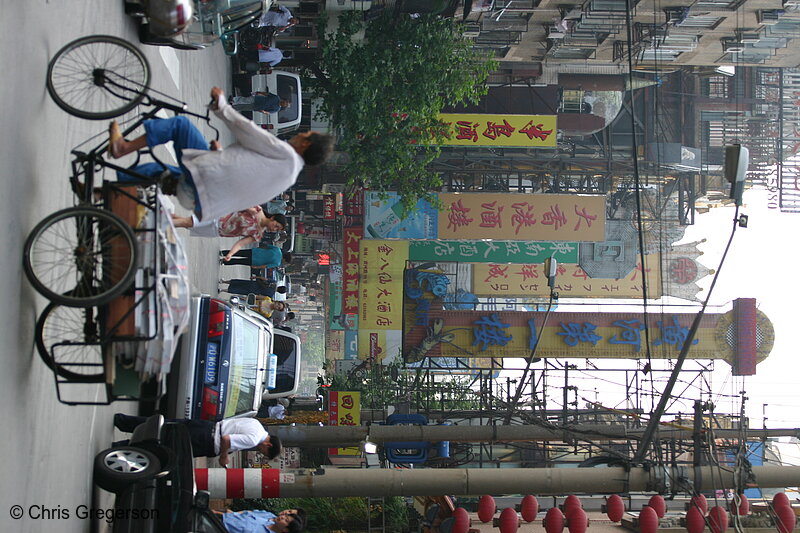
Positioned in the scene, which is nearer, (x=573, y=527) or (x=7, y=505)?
(x=7, y=505)

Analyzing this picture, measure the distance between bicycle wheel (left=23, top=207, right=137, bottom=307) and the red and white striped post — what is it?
13.3 feet

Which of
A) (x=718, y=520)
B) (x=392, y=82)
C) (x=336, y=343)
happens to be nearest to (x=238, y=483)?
(x=718, y=520)

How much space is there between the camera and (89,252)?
6.13 metres

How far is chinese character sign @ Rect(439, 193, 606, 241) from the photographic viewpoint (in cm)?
2830

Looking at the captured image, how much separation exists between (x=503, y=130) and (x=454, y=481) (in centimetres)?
1915

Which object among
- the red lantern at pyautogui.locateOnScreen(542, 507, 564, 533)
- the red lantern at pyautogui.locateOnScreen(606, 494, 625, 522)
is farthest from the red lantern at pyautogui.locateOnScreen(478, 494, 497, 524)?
the red lantern at pyautogui.locateOnScreen(606, 494, 625, 522)

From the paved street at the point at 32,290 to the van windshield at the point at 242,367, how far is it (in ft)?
8.89

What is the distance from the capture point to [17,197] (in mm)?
6531

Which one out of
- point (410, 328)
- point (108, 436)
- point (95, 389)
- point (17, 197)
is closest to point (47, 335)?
point (17, 197)

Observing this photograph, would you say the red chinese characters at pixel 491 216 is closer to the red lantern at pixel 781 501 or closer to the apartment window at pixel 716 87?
the red lantern at pixel 781 501

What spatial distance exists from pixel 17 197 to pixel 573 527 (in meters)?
9.55

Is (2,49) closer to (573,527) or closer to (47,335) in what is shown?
(47,335)

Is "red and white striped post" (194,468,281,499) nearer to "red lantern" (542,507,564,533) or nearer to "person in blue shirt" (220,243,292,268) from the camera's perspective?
"red lantern" (542,507,564,533)

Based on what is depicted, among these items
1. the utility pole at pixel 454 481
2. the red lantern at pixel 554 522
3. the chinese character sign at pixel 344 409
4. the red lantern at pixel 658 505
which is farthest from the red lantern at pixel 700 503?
the chinese character sign at pixel 344 409
